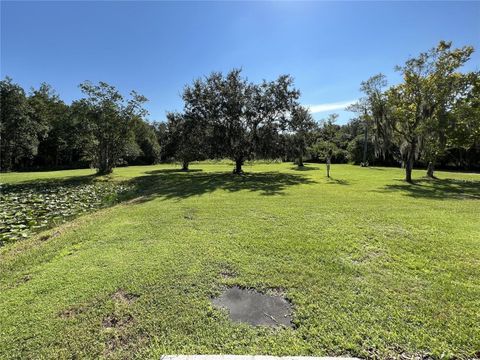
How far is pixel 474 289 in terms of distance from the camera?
3.42 meters

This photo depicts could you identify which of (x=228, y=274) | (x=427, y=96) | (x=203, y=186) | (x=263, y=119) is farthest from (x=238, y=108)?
(x=228, y=274)

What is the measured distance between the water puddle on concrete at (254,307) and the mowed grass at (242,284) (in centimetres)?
11

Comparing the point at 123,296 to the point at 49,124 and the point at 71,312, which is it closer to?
the point at 71,312

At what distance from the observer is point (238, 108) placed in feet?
57.2

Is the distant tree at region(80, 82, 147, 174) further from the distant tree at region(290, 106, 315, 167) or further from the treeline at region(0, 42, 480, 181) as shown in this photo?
the distant tree at region(290, 106, 315, 167)

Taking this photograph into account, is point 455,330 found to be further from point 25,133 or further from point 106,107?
point 25,133

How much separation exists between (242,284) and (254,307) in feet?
1.60

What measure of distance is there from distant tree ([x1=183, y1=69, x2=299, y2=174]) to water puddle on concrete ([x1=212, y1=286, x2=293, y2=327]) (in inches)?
601

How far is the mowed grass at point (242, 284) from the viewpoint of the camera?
8.45 feet

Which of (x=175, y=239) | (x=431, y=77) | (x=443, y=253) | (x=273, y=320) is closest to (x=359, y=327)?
(x=273, y=320)

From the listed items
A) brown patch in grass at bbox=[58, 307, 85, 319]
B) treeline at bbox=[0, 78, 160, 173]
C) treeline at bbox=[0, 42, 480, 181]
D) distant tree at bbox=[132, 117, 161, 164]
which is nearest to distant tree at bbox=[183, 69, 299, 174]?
treeline at bbox=[0, 42, 480, 181]

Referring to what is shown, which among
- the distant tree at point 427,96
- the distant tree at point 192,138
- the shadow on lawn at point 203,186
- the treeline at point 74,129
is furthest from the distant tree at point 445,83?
the treeline at point 74,129

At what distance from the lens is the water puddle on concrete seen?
9.58ft

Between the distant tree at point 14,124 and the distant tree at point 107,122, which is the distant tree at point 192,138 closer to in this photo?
the distant tree at point 107,122
